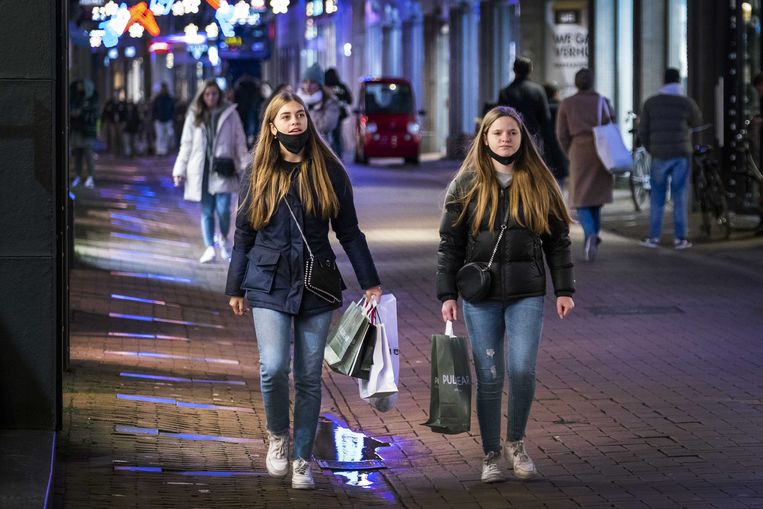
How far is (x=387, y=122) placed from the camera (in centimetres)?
3888

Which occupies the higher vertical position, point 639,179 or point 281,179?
point 281,179

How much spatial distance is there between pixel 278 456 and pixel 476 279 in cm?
117

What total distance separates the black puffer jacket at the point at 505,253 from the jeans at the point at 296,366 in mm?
600

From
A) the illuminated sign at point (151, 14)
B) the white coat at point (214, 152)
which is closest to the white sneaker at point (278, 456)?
the white coat at point (214, 152)

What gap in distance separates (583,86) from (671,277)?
2590mm

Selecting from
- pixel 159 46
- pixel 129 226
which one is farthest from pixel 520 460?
pixel 159 46

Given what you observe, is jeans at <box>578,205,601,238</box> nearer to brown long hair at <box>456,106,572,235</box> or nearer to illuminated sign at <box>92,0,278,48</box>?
illuminated sign at <box>92,0,278,48</box>

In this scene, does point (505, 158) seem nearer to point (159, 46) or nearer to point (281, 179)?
point (281, 179)

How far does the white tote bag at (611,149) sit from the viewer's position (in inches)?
637

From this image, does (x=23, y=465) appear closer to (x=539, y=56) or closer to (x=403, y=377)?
(x=403, y=377)

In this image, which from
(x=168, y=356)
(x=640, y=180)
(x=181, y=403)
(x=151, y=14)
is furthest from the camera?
(x=640, y=180)

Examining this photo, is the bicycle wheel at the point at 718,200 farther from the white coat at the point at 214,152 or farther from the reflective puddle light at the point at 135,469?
the reflective puddle light at the point at 135,469

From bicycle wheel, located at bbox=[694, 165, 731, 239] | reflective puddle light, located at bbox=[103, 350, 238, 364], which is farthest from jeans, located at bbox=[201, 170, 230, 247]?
bicycle wheel, located at bbox=[694, 165, 731, 239]

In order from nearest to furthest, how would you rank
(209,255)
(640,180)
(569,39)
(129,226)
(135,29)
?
(209,255) < (129,226) < (135,29) < (640,180) < (569,39)
